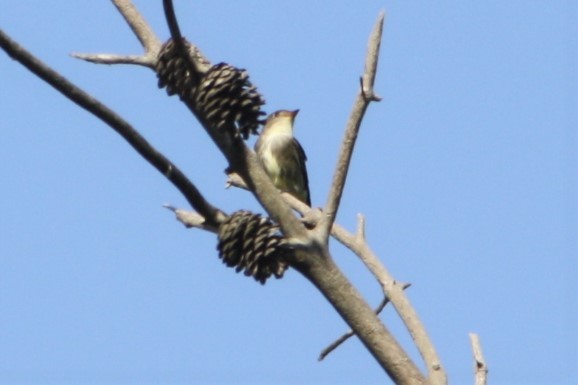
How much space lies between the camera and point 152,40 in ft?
7.93

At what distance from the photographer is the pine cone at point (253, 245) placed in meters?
2.07

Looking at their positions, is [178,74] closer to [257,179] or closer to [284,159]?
[257,179]

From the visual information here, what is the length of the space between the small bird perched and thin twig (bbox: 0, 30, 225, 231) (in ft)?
24.3

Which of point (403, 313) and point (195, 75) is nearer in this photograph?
point (195, 75)

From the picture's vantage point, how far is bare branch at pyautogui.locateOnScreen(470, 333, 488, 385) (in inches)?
91.7

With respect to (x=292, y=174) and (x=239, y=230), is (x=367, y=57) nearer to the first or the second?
(x=239, y=230)

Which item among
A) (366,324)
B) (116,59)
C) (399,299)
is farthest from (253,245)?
(116,59)

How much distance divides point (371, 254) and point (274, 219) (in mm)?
850

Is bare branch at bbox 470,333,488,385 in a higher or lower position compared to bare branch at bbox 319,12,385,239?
lower

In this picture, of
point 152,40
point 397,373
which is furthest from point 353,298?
point 152,40

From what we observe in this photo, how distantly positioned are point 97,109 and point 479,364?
105 centimetres

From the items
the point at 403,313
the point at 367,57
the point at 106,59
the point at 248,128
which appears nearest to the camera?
the point at 248,128

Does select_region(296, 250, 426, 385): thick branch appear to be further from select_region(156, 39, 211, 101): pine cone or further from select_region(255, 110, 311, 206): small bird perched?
select_region(255, 110, 311, 206): small bird perched

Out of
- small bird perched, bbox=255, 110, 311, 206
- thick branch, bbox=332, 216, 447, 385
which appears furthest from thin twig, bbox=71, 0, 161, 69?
small bird perched, bbox=255, 110, 311, 206
